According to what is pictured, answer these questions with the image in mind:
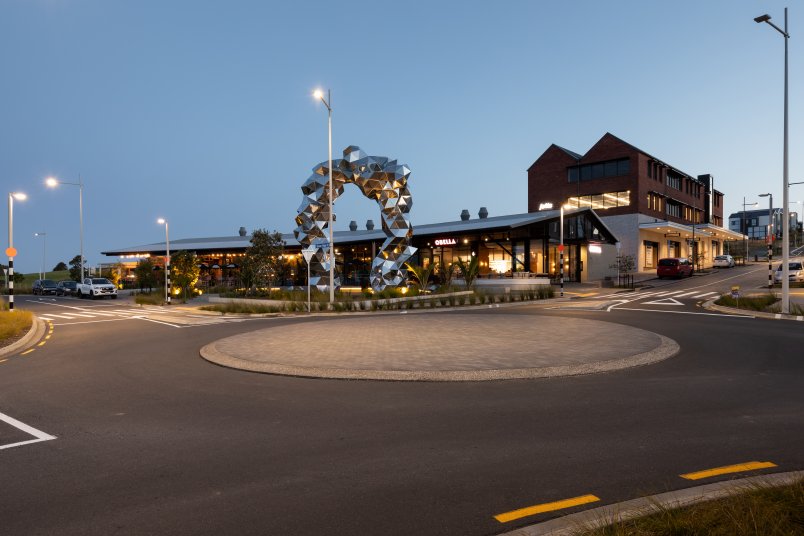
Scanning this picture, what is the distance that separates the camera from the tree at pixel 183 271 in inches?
1344

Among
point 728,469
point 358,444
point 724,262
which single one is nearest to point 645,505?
point 728,469

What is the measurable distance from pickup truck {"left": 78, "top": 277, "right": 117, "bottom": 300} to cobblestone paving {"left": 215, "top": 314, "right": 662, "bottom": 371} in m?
33.3

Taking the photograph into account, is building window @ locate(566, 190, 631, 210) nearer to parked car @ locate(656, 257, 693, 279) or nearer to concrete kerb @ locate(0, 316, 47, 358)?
parked car @ locate(656, 257, 693, 279)

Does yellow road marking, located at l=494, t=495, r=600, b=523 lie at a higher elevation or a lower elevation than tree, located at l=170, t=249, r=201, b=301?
lower

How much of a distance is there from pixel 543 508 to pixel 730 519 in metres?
1.21

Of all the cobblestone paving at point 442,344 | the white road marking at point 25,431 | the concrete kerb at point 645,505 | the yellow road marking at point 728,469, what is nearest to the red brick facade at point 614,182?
the cobblestone paving at point 442,344

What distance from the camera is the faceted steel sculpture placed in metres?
26.6

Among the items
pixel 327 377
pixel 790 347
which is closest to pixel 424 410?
pixel 327 377

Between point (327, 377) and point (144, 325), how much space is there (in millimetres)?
13045

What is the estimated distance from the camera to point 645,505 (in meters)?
3.50

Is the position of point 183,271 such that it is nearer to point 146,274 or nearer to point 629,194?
point 146,274

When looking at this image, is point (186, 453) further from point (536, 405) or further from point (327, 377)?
point (536, 405)

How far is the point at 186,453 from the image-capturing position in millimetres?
4965

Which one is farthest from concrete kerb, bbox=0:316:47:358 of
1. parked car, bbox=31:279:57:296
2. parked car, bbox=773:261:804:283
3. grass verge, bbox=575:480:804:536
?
parked car, bbox=773:261:804:283
